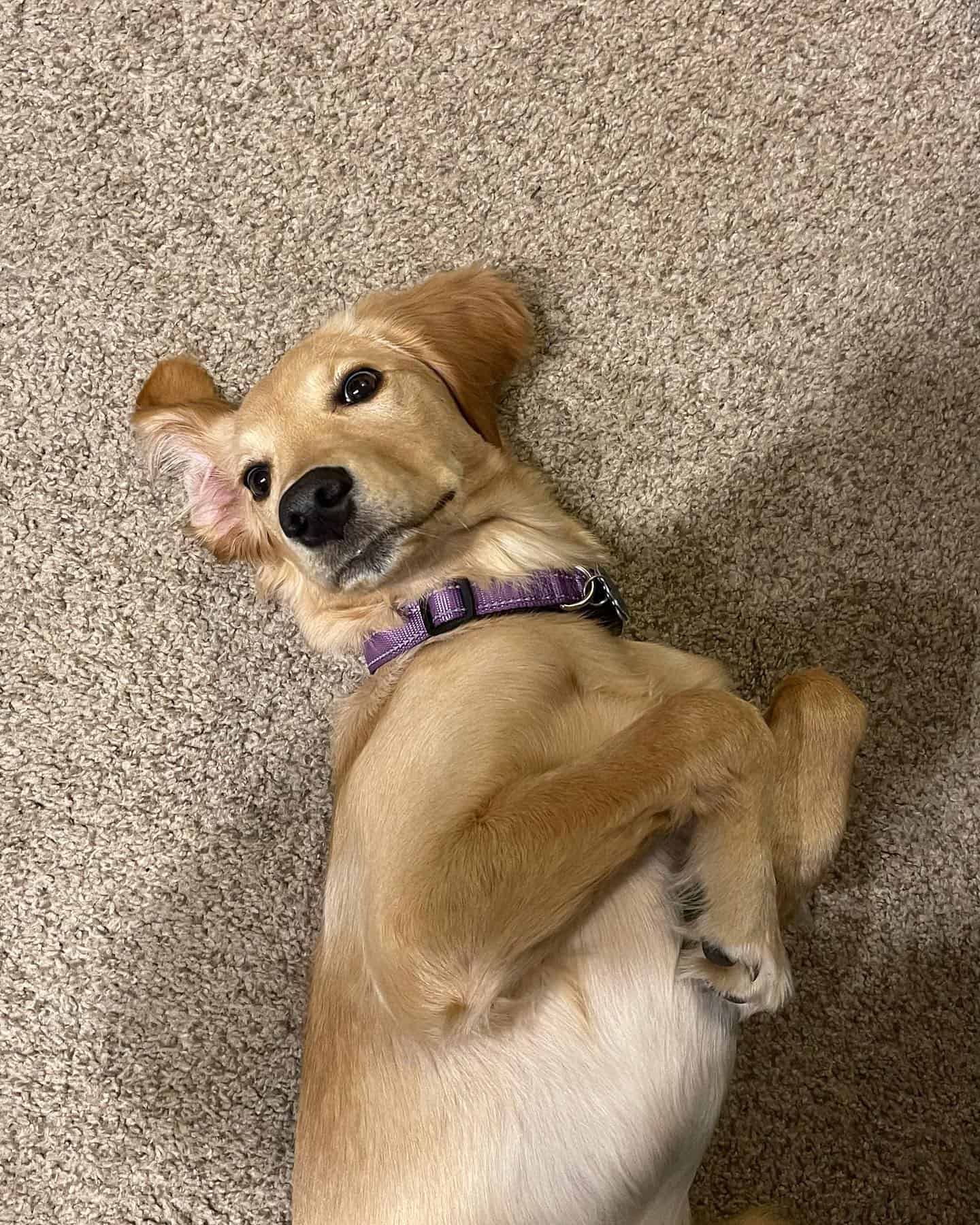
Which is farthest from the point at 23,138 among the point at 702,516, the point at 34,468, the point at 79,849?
the point at 702,516

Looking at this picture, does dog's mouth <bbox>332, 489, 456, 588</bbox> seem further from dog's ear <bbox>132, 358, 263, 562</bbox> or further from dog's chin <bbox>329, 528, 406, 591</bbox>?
dog's ear <bbox>132, 358, 263, 562</bbox>

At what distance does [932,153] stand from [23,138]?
9.52 feet

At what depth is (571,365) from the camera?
2.79 metres

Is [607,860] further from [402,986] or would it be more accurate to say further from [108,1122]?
[108,1122]

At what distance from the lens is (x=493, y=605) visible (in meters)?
2.13

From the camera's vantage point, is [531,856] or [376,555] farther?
[376,555]

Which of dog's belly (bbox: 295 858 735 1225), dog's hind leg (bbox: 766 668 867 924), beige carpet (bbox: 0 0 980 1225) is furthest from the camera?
beige carpet (bbox: 0 0 980 1225)

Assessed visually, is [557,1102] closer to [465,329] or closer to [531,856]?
[531,856]

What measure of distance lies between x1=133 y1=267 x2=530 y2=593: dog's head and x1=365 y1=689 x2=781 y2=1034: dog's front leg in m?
0.67

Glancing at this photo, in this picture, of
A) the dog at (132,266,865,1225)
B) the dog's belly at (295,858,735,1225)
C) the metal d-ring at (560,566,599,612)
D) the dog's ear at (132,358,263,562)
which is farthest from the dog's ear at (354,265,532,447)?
the dog's belly at (295,858,735,1225)

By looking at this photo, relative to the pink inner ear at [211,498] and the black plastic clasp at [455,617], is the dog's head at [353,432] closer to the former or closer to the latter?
the pink inner ear at [211,498]

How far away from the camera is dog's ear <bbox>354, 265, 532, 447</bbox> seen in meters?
2.35

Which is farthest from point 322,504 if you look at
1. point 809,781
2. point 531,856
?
point 809,781

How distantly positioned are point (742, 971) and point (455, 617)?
0.99 metres
